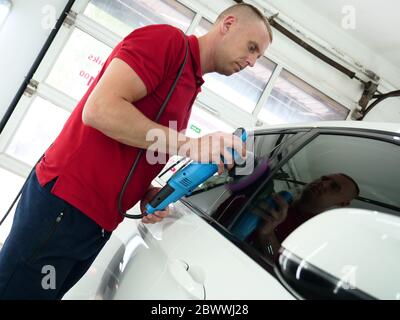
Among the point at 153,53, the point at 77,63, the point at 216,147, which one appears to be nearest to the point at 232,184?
the point at 216,147

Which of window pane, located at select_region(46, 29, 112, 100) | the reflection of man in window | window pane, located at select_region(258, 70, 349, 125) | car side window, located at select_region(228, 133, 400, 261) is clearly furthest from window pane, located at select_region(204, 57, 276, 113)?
the reflection of man in window

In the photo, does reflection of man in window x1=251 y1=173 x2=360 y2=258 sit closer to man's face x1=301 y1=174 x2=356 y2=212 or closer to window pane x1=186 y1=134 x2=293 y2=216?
man's face x1=301 y1=174 x2=356 y2=212

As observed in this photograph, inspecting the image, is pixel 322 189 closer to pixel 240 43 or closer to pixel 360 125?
pixel 360 125

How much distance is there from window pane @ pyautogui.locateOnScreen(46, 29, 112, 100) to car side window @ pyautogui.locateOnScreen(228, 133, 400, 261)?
2924 millimetres

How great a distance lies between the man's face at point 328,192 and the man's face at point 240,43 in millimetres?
563

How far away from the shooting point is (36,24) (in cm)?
299

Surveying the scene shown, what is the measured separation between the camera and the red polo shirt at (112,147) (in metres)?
0.86

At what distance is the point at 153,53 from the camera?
33.7 inches

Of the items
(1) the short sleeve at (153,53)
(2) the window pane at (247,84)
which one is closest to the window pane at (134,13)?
(2) the window pane at (247,84)

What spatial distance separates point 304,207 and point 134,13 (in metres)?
3.38

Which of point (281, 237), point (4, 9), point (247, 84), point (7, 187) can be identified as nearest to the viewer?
point (281, 237)
